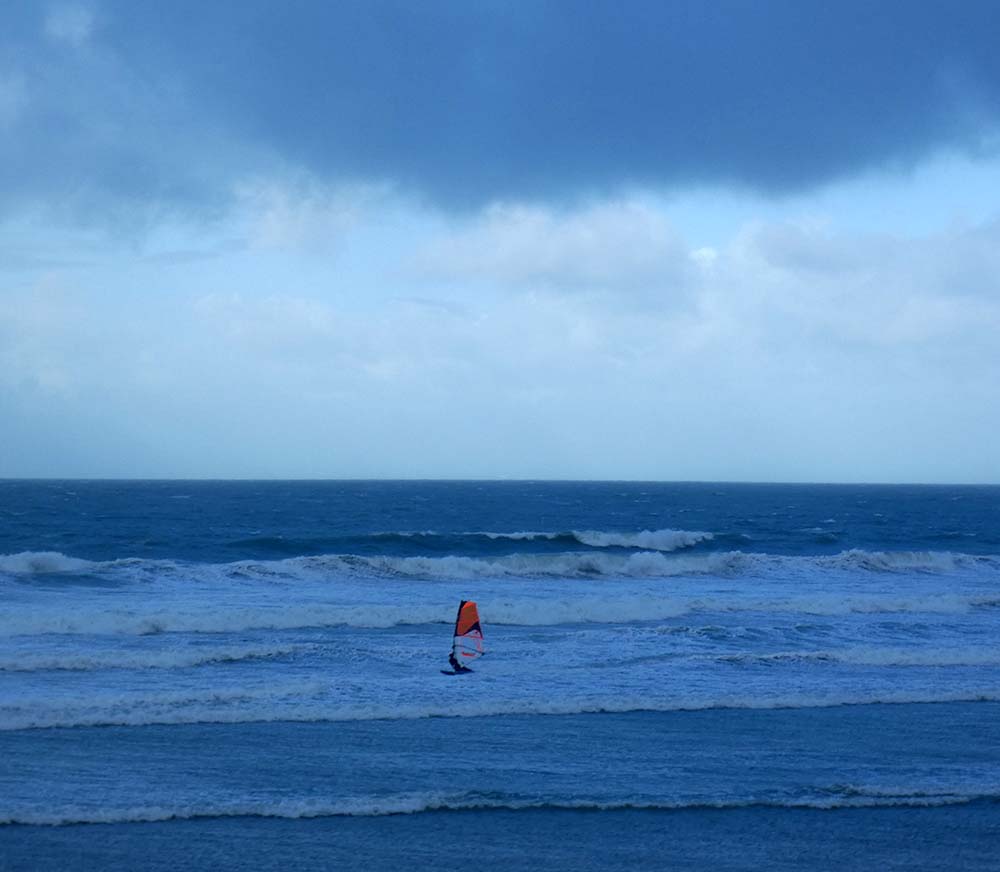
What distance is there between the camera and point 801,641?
1842cm

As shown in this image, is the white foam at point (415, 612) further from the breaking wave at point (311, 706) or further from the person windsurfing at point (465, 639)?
the breaking wave at point (311, 706)

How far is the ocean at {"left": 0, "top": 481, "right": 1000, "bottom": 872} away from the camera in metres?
8.45

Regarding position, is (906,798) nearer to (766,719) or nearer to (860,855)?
(860,855)

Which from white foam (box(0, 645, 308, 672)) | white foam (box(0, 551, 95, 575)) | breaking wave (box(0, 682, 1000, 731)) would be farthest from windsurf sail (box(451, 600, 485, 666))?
white foam (box(0, 551, 95, 575))

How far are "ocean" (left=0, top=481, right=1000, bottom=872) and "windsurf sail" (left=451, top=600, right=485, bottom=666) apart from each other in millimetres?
352

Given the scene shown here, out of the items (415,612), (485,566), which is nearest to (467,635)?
(415,612)

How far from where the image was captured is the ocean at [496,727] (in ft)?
27.7

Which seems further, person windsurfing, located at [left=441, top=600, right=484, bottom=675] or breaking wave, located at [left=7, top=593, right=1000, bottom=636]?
breaking wave, located at [left=7, top=593, right=1000, bottom=636]

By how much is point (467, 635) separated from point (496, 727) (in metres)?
2.99

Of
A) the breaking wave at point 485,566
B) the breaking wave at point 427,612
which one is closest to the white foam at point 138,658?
the breaking wave at point 427,612

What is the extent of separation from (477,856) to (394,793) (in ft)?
5.35

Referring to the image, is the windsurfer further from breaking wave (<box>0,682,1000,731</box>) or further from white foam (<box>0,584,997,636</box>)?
white foam (<box>0,584,997,636</box>)

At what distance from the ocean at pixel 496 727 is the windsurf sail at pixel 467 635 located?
13.9 inches

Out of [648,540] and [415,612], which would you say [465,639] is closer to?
[415,612]
